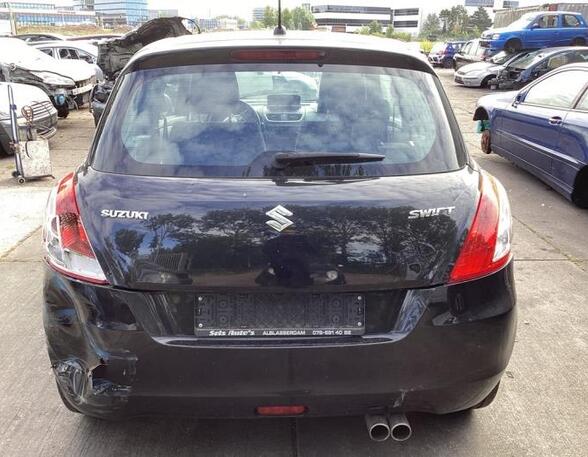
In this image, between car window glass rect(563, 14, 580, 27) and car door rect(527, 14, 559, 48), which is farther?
car window glass rect(563, 14, 580, 27)

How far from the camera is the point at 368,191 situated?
2271 millimetres

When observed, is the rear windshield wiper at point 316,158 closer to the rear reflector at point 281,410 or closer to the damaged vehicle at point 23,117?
the rear reflector at point 281,410

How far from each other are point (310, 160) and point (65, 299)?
3.58 ft

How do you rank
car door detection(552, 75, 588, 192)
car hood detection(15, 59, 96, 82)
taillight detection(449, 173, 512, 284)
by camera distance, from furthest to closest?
car hood detection(15, 59, 96, 82) → car door detection(552, 75, 588, 192) → taillight detection(449, 173, 512, 284)

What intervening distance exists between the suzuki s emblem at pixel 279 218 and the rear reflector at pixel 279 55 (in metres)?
0.72

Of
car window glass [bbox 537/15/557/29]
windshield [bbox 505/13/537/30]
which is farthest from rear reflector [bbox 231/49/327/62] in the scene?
car window glass [bbox 537/15/557/29]

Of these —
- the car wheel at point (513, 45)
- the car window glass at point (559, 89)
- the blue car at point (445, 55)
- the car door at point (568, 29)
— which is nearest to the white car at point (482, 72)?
the car wheel at point (513, 45)

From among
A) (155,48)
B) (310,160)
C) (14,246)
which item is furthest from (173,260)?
(14,246)

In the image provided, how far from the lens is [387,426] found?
2.32 m

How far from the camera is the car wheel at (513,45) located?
23.9 meters

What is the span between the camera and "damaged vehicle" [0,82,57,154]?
893cm

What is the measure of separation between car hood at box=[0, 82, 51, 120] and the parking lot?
509 centimetres

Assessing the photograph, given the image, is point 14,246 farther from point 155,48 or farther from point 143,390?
point 143,390

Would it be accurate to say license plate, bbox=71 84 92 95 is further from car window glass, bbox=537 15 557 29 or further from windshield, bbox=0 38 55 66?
car window glass, bbox=537 15 557 29
